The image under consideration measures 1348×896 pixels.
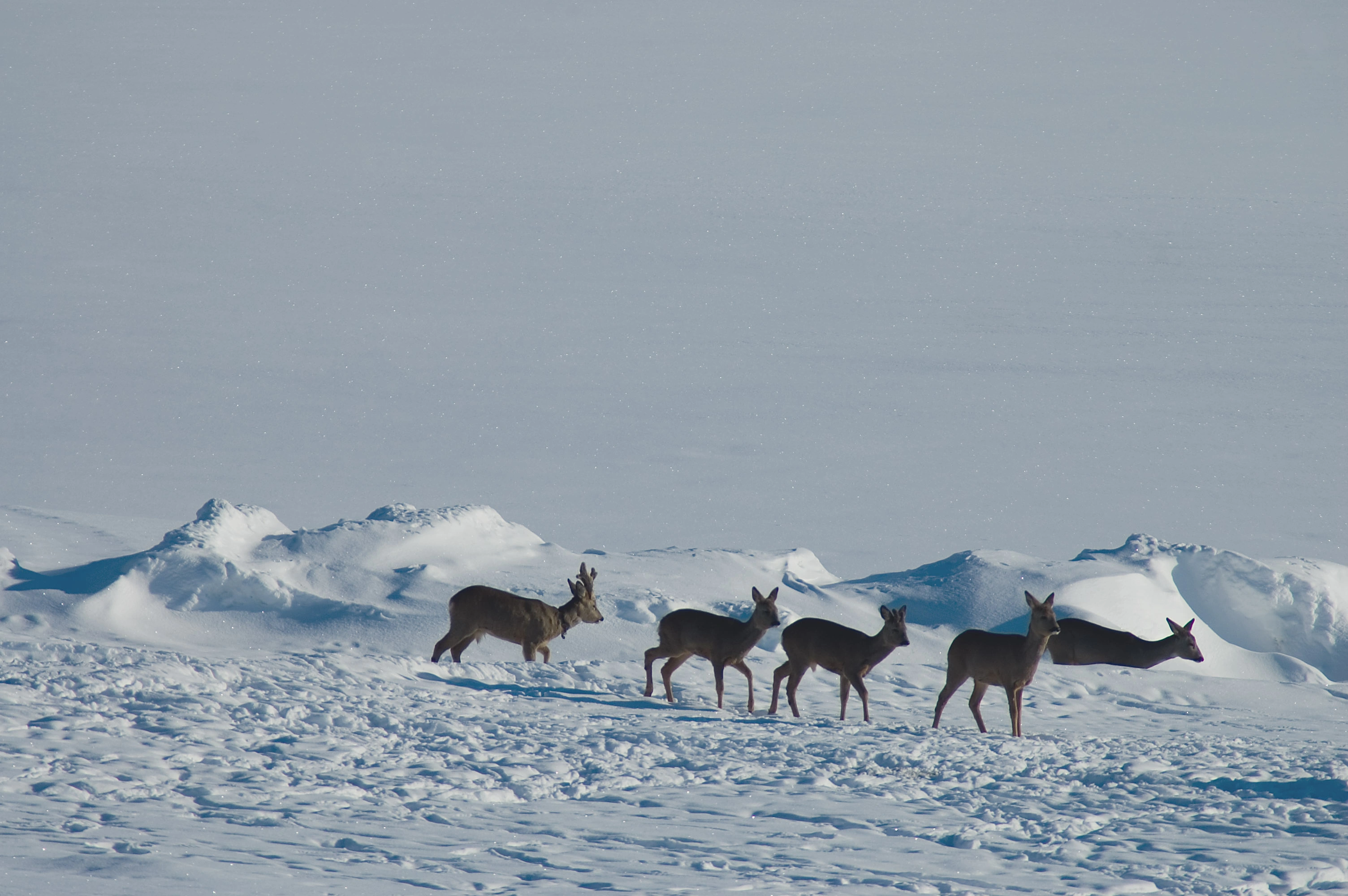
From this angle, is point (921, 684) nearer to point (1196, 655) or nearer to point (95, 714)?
point (1196, 655)

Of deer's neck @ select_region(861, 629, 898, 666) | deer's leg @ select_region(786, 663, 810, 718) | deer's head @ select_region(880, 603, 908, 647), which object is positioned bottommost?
deer's leg @ select_region(786, 663, 810, 718)

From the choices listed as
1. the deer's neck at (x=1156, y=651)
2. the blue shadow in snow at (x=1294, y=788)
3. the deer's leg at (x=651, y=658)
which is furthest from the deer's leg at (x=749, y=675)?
the deer's neck at (x=1156, y=651)

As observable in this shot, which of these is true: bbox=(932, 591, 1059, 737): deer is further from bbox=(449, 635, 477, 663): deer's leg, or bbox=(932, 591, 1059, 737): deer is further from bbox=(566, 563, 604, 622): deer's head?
bbox=(449, 635, 477, 663): deer's leg

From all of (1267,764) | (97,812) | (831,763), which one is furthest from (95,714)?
(1267,764)

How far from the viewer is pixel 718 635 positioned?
14734 mm

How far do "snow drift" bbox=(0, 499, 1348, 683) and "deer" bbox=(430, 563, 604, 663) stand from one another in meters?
2.35

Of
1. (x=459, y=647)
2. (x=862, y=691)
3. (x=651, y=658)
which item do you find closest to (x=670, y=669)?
(x=651, y=658)

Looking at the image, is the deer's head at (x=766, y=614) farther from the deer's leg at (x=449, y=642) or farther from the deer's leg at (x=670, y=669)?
the deer's leg at (x=449, y=642)

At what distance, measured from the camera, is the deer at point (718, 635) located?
48.3 ft

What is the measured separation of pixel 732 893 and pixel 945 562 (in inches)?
764

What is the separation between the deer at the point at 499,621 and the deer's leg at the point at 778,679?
10.9 ft

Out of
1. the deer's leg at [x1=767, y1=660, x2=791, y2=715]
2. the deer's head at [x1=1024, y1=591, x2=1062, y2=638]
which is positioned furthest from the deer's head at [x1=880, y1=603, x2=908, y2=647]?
the deer's head at [x1=1024, y1=591, x2=1062, y2=638]

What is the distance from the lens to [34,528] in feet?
95.9

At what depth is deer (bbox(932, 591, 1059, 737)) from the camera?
1371 cm
